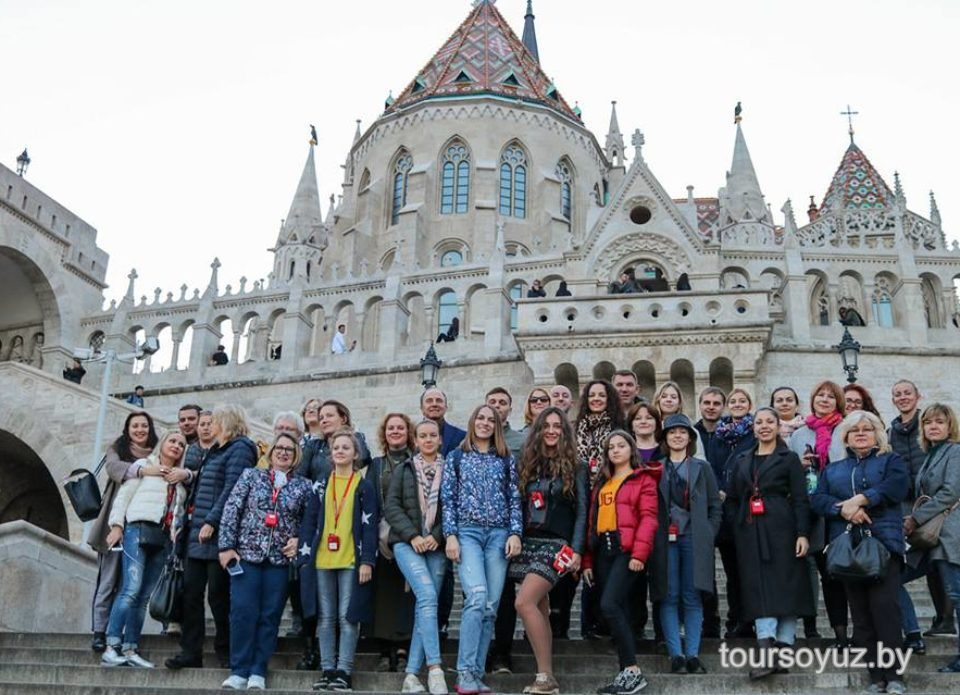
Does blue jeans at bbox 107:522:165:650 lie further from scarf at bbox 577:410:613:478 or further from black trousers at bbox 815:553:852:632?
black trousers at bbox 815:553:852:632

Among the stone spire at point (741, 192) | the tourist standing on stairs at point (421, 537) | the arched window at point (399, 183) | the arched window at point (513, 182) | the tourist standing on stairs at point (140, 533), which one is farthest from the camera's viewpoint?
the arched window at point (399, 183)

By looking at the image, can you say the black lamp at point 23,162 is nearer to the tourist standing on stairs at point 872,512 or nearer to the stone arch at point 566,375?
the stone arch at point 566,375

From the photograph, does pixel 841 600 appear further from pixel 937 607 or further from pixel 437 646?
pixel 437 646

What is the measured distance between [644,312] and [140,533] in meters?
14.3

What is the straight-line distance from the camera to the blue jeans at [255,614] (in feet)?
20.3

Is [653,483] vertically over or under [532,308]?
under

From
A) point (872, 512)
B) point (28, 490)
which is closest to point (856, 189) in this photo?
point (28, 490)

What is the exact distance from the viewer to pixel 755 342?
19.5 metres

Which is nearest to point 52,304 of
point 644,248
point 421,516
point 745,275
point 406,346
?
point 406,346

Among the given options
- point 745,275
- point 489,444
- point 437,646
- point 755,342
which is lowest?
point 437,646

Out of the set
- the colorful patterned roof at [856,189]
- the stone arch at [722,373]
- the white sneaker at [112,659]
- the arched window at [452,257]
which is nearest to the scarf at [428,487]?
the white sneaker at [112,659]

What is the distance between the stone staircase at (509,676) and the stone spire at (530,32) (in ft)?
154

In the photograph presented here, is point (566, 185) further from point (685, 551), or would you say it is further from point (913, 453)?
point (685, 551)

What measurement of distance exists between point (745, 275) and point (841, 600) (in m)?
16.9
